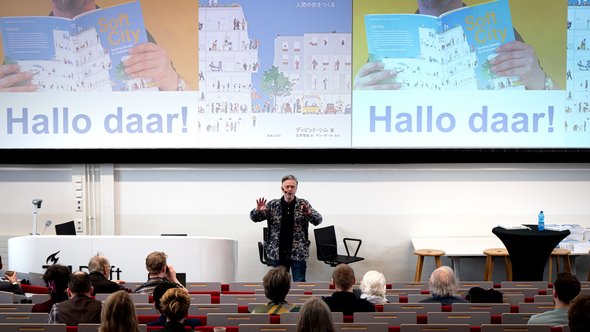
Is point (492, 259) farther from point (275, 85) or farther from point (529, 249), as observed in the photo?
point (275, 85)

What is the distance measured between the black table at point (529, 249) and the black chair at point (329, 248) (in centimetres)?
233

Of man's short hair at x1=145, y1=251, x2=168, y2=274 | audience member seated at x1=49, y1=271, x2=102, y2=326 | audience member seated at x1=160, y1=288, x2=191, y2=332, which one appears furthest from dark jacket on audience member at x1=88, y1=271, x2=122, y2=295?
audience member seated at x1=160, y1=288, x2=191, y2=332

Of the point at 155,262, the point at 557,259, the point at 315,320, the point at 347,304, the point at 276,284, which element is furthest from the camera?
the point at 557,259

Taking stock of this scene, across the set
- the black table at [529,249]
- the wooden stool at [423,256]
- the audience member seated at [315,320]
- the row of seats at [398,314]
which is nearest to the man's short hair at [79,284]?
the row of seats at [398,314]

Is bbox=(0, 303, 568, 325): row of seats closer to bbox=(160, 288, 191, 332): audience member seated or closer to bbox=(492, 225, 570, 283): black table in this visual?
bbox=(160, 288, 191, 332): audience member seated

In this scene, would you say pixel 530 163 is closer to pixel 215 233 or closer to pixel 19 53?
pixel 215 233

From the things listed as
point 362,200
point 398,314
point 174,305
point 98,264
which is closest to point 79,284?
point 174,305

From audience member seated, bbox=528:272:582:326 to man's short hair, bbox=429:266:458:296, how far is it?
42.7 inches

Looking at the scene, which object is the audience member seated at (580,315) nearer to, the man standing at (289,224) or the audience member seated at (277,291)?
the audience member seated at (277,291)

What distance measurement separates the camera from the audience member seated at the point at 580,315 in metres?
4.34

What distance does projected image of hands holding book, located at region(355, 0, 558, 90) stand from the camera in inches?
432

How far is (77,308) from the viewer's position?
5785 millimetres

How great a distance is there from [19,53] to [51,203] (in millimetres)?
2078

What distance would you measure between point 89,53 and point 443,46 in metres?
4.72
